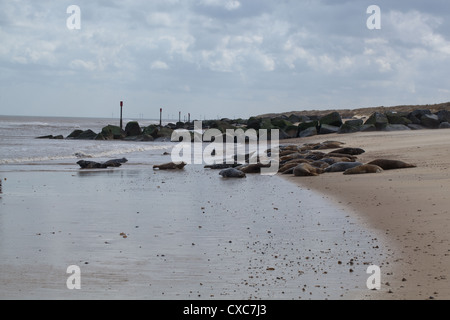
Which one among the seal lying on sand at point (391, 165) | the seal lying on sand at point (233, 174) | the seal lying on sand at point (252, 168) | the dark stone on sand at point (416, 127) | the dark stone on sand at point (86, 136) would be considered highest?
the dark stone on sand at point (416, 127)

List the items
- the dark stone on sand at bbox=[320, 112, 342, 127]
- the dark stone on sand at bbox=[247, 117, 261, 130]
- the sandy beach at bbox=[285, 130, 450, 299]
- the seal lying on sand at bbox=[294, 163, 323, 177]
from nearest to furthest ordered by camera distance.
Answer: the sandy beach at bbox=[285, 130, 450, 299] → the seal lying on sand at bbox=[294, 163, 323, 177] → the dark stone on sand at bbox=[320, 112, 342, 127] → the dark stone on sand at bbox=[247, 117, 261, 130]

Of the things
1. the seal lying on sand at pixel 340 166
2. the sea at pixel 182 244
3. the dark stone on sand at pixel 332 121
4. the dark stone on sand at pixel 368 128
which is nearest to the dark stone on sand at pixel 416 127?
the dark stone on sand at pixel 368 128

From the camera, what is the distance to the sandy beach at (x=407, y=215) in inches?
211

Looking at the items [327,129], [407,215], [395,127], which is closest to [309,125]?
[327,129]

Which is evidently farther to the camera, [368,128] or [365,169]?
[368,128]

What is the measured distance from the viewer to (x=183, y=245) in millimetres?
7199

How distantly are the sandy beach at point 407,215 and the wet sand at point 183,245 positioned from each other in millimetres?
264

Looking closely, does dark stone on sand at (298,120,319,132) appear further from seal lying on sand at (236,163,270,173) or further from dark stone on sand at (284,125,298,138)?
seal lying on sand at (236,163,270,173)

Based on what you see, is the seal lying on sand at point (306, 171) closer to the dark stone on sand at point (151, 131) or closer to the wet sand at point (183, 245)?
the wet sand at point (183, 245)

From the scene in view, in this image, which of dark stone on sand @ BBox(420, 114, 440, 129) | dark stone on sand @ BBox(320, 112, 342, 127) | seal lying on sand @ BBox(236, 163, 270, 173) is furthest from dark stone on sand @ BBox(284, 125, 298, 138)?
seal lying on sand @ BBox(236, 163, 270, 173)

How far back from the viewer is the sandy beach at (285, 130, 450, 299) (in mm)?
5371

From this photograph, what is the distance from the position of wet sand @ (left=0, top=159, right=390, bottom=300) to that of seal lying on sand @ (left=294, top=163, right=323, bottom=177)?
3249 millimetres

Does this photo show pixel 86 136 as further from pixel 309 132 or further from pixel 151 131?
pixel 309 132

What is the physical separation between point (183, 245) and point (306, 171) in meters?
9.44
